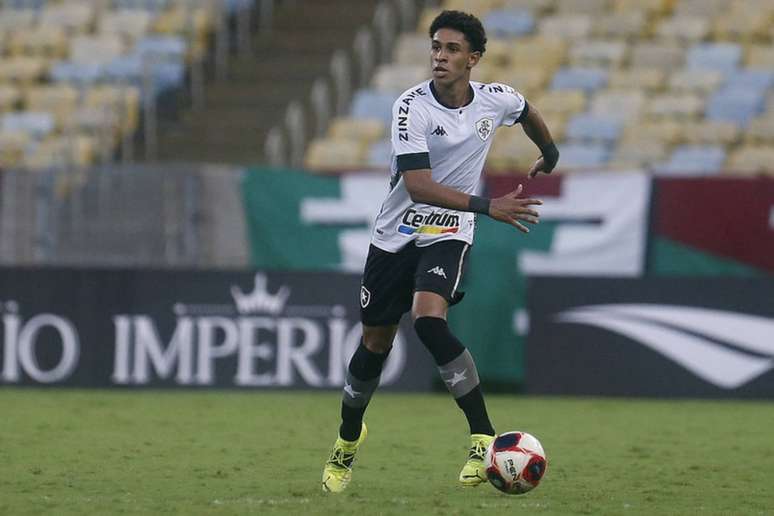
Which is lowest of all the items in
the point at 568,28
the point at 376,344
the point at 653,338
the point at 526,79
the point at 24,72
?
the point at 653,338

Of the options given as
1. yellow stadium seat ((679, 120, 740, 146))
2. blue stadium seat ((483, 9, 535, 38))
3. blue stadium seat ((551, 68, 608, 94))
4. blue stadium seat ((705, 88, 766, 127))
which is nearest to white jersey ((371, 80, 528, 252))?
yellow stadium seat ((679, 120, 740, 146))

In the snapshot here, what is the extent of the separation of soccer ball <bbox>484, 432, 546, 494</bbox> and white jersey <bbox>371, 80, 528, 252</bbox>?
110 centimetres

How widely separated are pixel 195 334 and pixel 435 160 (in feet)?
21.0

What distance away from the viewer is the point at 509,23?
20.7 m

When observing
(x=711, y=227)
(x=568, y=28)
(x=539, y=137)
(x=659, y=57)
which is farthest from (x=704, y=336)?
(x=568, y=28)

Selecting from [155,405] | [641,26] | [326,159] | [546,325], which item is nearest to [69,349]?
[155,405]

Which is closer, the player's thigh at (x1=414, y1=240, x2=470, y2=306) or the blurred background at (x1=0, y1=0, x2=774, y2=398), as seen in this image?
the player's thigh at (x1=414, y1=240, x2=470, y2=306)

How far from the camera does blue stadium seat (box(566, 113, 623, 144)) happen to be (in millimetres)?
18172

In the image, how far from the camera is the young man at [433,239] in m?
7.79

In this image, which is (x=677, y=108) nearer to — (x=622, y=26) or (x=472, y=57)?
(x=622, y=26)

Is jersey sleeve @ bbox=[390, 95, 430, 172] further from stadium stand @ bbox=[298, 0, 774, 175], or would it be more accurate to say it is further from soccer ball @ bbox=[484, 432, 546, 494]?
stadium stand @ bbox=[298, 0, 774, 175]

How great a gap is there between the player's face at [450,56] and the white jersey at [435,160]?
0.16 meters

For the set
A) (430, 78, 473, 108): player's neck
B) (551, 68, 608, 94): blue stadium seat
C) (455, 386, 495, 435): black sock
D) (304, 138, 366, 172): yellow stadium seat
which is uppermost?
(430, 78, 473, 108): player's neck

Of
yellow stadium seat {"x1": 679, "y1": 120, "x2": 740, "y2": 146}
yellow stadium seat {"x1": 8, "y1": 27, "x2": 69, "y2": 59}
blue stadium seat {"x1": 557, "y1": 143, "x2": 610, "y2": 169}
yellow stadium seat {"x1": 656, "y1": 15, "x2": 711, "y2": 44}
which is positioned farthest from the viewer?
yellow stadium seat {"x1": 8, "y1": 27, "x2": 69, "y2": 59}
